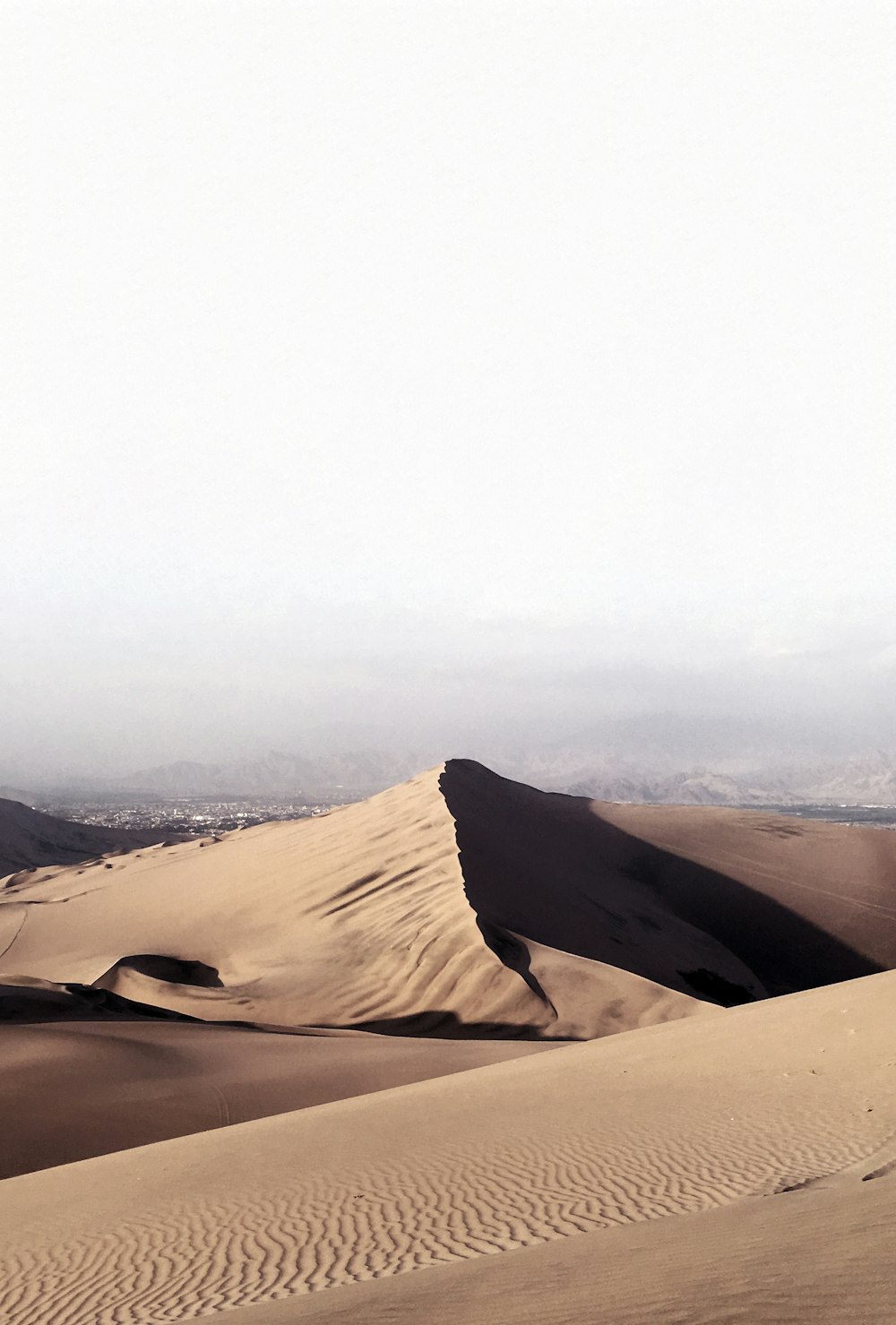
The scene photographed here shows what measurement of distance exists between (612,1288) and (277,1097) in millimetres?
7333

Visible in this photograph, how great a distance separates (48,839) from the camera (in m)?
63.6

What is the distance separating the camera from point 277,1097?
32.2ft

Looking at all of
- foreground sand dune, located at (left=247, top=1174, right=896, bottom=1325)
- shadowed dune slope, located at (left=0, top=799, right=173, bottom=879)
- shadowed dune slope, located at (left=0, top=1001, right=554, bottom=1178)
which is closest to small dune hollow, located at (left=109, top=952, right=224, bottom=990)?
shadowed dune slope, located at (left=0, top=1001, right=554, bottom=1178)

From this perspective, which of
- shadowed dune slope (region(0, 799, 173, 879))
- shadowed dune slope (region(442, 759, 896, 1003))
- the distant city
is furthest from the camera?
the distant city

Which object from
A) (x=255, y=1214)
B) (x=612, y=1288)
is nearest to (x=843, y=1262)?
(x=612, y=1288)

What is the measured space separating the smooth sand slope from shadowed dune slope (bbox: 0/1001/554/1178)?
4.30 ft

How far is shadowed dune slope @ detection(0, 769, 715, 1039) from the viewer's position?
15.5m

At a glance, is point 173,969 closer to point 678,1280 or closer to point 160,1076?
point 160,1076

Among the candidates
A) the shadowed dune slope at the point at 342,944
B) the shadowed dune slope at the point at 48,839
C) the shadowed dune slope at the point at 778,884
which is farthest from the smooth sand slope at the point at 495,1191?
the shadowed dune slope at the point at 48,839

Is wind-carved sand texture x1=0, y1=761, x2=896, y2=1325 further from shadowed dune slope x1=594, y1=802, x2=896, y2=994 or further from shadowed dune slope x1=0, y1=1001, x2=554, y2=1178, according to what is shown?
shadowed dune slope x1=594, y1=802, x2=896, y2=994

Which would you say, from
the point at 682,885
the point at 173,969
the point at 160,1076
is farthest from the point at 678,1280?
the point at 682,885

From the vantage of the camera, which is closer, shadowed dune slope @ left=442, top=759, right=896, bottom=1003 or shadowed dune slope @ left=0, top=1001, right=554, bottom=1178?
shadowed dune slope @ left=0, top=1001, right=554, bottom=1178

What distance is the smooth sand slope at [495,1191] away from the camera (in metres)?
3.72

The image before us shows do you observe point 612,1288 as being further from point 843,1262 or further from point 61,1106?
point 61,1106
